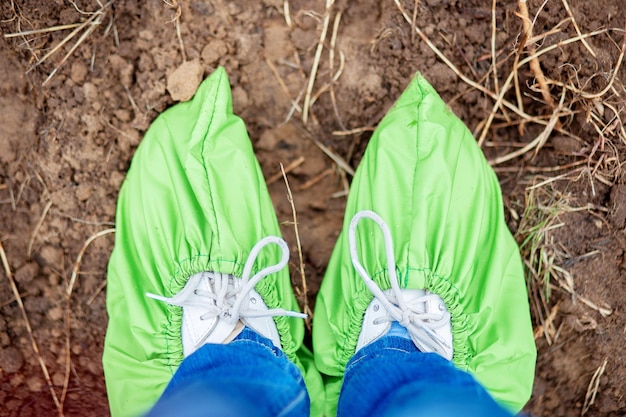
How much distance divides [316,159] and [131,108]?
45 cm

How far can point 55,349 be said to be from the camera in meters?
1.53

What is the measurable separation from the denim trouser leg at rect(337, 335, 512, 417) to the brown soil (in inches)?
16.7

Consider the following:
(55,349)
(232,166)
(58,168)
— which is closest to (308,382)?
(232,166)

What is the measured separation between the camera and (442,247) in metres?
1.31

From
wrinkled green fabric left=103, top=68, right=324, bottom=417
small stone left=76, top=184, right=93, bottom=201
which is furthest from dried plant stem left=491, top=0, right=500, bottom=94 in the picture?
small stone left=76, top=184, right=93, bottom=201

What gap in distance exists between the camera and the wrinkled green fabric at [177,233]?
1.29 m

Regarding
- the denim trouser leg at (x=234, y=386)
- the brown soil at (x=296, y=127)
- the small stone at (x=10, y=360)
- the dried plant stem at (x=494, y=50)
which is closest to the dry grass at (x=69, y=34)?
the brown soil at (x=296, y=127)

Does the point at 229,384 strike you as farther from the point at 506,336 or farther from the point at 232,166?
the point at 506,336

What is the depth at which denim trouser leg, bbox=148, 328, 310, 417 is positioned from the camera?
0.89 m

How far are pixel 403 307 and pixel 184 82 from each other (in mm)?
688

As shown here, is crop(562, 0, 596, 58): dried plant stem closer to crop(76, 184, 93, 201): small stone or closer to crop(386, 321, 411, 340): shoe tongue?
crop(386, 321, 411, 340): shoe tongue

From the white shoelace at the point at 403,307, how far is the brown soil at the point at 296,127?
28 centimetres

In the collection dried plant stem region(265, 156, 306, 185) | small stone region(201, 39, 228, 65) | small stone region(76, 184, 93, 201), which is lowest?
dried plant stem region(265, 156, 306, 185)

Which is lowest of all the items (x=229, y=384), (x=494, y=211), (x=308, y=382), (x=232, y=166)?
(x=308, y=382)
